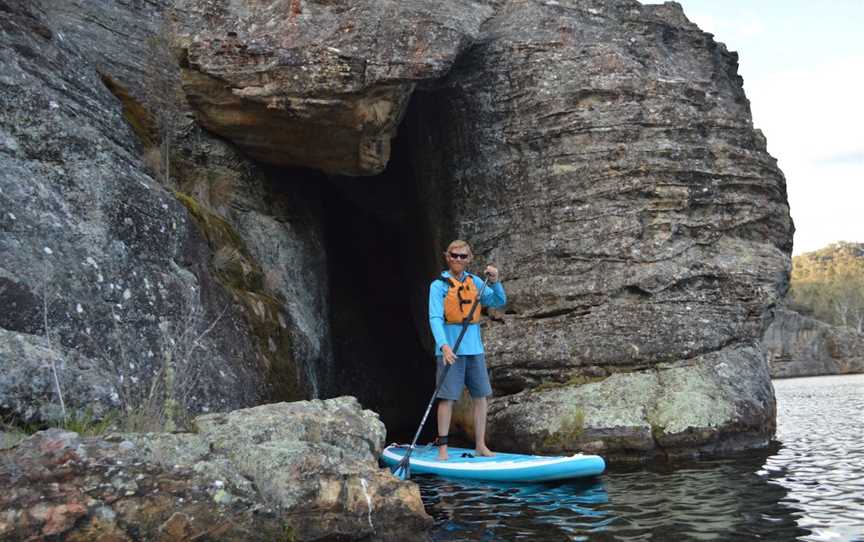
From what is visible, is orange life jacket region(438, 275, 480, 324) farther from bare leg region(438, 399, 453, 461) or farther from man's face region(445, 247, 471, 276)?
bare leg region(438, 399, 453, 461)

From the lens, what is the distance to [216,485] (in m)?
4.57

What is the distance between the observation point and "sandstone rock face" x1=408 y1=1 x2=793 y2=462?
387 inches

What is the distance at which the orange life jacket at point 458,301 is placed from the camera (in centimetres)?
833

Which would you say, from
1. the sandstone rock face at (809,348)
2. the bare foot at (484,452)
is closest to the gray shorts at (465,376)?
the bare foot at (484,452)

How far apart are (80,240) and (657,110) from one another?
8.14m

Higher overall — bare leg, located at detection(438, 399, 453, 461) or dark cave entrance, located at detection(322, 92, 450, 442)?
dark cave entrance, located at detection(322, 92, 450, 442)

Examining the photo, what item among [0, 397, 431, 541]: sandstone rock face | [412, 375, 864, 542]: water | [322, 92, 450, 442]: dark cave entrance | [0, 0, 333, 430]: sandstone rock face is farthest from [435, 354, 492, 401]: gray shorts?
[322, 92, 450, 442]: dark cave entrance

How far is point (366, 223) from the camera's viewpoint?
16453mm

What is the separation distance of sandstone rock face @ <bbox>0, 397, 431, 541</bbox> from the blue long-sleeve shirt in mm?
2503

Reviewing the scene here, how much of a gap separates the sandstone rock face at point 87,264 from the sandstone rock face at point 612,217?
14.1 feet

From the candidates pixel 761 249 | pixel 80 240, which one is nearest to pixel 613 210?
pixel 761 249

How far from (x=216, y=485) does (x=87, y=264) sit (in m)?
3.13

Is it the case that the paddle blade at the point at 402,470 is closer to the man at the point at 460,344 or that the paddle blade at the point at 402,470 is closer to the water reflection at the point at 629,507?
the water reflection at the point at 629,507

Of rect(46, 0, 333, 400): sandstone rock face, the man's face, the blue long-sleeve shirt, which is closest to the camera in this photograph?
the blue long-sleeve shirt
